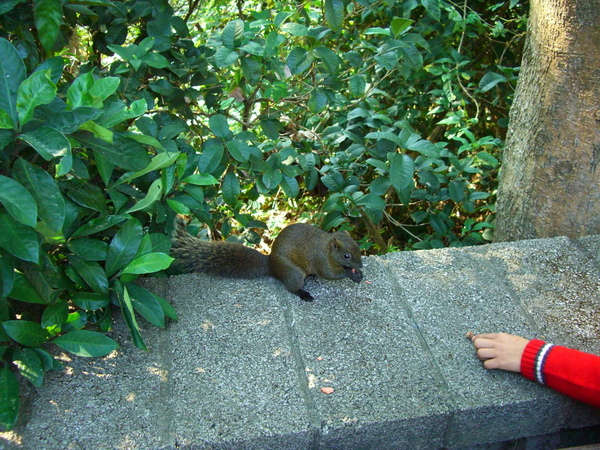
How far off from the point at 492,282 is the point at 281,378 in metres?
0.94

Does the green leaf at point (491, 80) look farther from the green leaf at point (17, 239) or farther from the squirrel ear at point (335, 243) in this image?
the green leaf at point (17, 239)

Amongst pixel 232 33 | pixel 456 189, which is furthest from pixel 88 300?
pixel 456 189

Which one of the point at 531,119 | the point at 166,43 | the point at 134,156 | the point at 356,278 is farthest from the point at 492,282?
the point at 166,43

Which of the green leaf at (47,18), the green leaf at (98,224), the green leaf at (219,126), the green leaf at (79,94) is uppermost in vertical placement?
the green leaf at (47,18)

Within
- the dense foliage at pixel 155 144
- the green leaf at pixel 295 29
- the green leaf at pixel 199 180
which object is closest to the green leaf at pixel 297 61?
the dense foliage at pixel 155 144

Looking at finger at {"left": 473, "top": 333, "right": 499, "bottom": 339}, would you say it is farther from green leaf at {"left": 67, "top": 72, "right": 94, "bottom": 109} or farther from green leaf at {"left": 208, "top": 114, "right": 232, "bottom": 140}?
green leaf at {"left": 67, "top": 72, "right": 94, "bottom": 109}

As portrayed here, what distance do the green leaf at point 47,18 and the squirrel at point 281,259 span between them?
911 mm

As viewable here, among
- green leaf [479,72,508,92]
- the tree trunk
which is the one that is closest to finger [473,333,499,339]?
the tree trunk

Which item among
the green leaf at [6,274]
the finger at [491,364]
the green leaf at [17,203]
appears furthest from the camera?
the finger at [491,364]

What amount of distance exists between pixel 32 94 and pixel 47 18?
1.88 feet

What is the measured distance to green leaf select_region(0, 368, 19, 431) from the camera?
1610 millimetres

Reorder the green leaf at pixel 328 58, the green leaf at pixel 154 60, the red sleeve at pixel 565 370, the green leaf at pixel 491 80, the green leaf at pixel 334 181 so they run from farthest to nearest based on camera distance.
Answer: the green leaf at pixel 491 80, the green leaf at pixel 334 181, the green leaf at pixel 328 58, the green leaf at pixel 154 60, the red sleeve at pixel 565 370

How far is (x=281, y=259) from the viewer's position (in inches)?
97.0

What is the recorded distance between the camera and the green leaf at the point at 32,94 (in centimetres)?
136
